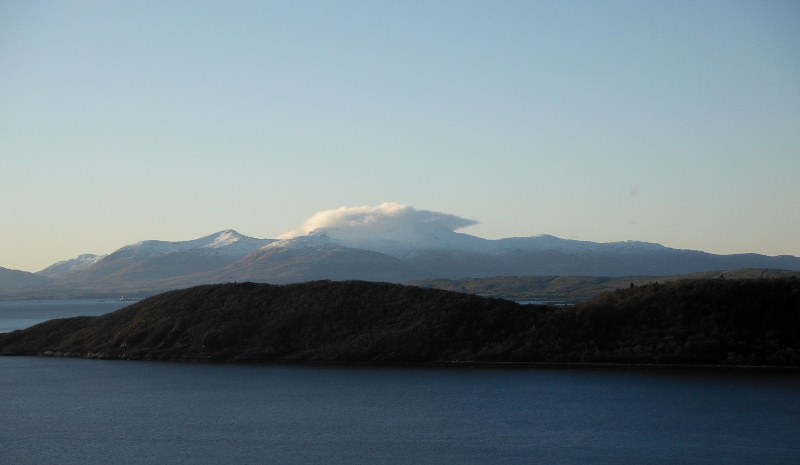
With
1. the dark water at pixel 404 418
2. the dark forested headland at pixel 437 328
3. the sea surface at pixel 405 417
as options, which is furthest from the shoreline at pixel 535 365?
the dark water at pixel 404 418

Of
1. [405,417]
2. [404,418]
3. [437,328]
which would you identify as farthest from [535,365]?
[404,418]

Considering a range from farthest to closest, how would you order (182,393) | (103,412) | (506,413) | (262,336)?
1. (262,336)
2. (182,393)
3. (103,412)
4. (506,413)

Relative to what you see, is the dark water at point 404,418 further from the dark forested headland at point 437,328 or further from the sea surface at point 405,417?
the dark forested headland at point 437,328

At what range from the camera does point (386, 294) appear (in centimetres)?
7662

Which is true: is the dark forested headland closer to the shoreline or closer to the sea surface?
the shoreline

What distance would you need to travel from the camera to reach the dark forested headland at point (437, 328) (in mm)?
60312

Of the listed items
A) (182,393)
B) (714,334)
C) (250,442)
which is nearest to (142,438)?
(250,442)

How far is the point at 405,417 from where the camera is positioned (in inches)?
1698

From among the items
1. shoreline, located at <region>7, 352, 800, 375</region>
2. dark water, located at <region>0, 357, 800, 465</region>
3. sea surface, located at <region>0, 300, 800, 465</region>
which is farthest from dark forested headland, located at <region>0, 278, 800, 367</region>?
dark water, located at <region>0, 357, 800, 465</region>

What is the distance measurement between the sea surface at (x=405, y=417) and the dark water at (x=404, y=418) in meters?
0.09

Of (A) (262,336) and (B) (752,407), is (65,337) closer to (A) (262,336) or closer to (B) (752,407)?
(A) (262,336)

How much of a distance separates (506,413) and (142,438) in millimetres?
17296

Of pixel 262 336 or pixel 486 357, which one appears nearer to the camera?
pixel 486 357

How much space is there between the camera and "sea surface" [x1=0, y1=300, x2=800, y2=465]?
3528 cm
